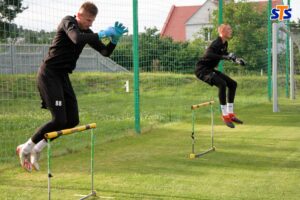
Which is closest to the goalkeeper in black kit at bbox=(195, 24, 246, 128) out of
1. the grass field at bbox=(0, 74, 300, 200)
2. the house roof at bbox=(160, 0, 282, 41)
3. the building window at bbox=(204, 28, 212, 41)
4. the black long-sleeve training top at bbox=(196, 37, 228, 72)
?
the black long-sleeve training top at bbox=(196, 37, 228, 72)

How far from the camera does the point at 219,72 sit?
8.99 metres

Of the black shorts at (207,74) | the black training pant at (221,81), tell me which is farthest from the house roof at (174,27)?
the black training pant at (221,81)

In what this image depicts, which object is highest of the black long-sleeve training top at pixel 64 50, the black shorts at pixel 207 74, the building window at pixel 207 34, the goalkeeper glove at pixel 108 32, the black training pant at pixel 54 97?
the building window at pixel 207 34

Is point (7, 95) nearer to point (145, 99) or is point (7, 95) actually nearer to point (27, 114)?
point (27, 114)

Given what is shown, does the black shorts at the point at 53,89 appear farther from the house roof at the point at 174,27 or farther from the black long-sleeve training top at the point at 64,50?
the house roof at the point at 174,27

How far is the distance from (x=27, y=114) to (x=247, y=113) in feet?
23.9

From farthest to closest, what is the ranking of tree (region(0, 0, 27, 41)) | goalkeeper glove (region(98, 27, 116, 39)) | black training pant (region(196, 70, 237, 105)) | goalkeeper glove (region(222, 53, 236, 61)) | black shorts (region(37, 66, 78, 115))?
black training pant (region(196, 70, 237, 105)) → goalkeeper glove (region(222, 53, 236, 61)) → tree (region(0, 0, 27, 41)) → black shorts (region(37, 66, 78, 115)) → goalkeeper glove (region(98, 27, 116, 39))

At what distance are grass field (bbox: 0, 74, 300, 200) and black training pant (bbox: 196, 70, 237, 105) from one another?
36.1 inches

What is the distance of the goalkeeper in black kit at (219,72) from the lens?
8.73m

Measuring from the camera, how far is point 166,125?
39.1 feet

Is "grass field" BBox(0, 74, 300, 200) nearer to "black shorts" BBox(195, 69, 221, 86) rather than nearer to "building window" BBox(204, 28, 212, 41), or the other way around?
"black shorts" BBox(195, 69, 221, 86)

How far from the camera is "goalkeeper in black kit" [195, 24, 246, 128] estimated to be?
344 inches

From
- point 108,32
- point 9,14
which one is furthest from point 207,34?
point 108,32

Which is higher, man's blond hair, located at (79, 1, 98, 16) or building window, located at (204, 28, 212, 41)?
building window, located at (204, 28, 212, 41)
